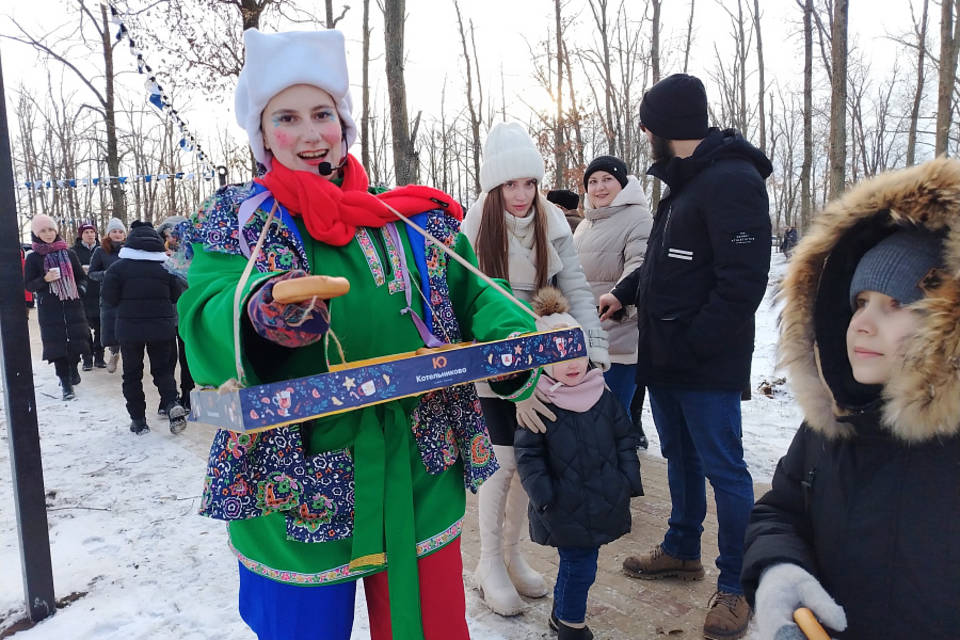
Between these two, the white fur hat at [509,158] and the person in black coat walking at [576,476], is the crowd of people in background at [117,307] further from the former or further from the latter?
the person in black coat walking at [576,476]

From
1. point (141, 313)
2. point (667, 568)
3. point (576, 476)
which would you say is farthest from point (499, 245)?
point (141, 313)

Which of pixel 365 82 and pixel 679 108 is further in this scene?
pixel 365 82

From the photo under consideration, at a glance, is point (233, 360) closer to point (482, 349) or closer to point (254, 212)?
point (254, 212)

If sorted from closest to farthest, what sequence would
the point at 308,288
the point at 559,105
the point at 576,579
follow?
1. the point at 308,288
2. the point at 576,579
3. the point at 559,105

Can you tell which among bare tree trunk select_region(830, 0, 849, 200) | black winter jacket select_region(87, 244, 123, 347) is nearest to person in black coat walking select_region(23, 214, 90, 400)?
black winter jacket select_region(87, 244, 123, 347)

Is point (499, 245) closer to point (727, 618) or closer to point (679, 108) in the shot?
point (679, 108)

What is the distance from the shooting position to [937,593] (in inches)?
51.3

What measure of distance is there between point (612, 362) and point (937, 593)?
2560 millimetres

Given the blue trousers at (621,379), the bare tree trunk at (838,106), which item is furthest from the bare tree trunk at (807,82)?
the blue trousers at (621,379)

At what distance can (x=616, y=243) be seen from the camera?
3971 millimetres

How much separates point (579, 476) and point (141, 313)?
4.93m

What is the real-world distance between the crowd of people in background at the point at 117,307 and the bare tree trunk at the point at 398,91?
2.15m

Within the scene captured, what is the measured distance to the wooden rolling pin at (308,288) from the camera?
1.09 metres

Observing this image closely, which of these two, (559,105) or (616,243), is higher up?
(559,105)
